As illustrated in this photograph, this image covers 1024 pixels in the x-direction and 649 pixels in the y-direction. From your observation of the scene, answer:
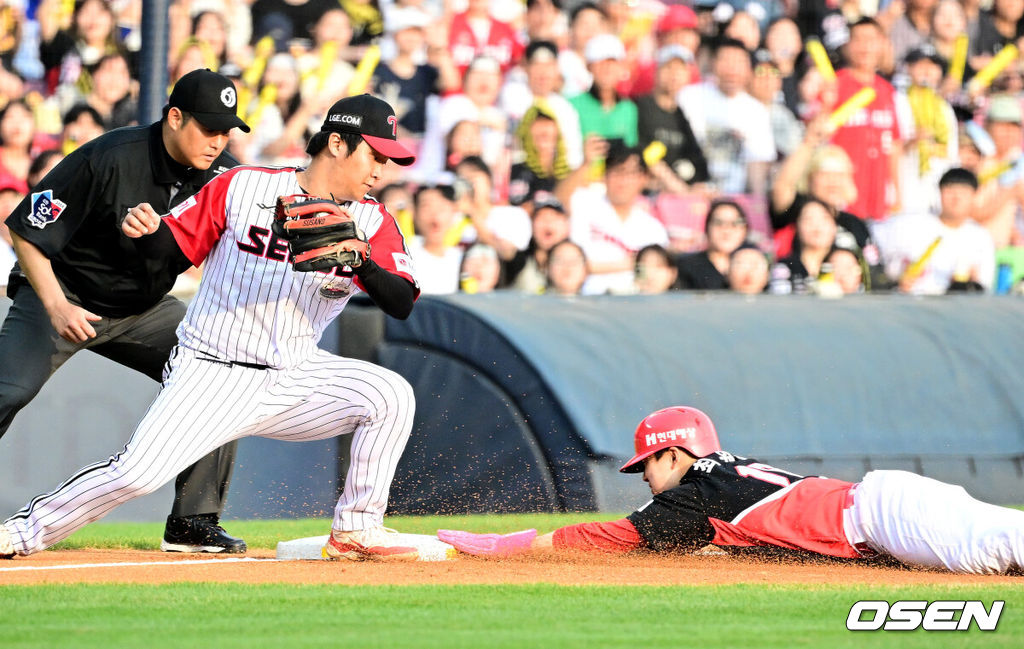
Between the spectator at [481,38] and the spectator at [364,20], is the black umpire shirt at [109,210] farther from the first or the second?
the spectator at [481,38]

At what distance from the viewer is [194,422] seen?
5.80 metres

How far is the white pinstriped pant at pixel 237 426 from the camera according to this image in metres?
5.75

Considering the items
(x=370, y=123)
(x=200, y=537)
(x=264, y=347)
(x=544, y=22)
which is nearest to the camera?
(x=370, y=123)

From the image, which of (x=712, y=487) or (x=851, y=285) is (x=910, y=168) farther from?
(x=712, y=487)

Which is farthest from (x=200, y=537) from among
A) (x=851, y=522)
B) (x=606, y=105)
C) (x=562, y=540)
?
(x=606, y=105)

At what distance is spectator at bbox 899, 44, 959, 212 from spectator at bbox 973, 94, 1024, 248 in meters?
0.39

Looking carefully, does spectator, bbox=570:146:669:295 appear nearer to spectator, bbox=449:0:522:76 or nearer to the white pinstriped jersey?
spectator, bbox=449:0:522:76

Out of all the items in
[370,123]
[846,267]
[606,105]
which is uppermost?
[606,105]

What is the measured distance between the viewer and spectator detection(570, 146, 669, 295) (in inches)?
443

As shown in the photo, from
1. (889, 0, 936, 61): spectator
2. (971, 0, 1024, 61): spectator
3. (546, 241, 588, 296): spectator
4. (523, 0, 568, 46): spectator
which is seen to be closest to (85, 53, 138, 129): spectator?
(546, 241, 588, 296): spectator

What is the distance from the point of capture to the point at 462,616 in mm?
4598

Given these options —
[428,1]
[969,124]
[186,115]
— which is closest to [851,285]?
[969,124]

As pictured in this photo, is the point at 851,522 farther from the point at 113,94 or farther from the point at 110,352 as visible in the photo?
the point at 113,94

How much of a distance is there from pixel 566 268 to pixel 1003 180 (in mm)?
4739
